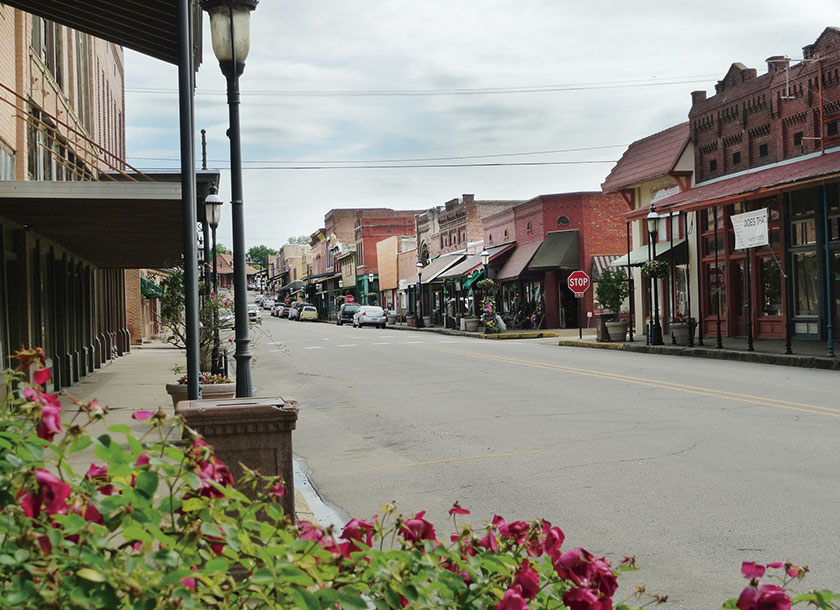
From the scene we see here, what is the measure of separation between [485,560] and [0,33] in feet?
45.0

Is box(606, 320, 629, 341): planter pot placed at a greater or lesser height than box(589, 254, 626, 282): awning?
lesser

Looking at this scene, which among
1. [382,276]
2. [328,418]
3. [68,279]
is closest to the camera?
[328,418]

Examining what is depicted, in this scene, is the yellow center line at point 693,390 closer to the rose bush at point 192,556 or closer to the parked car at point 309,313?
the rose bush at point 192,556

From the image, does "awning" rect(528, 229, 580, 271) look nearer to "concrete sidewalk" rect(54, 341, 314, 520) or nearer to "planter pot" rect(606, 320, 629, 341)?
"planter pot" rect(606, 320, 629, 341)

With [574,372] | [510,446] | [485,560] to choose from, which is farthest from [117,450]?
[574,372]

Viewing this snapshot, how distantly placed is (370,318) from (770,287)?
35803 millimetres

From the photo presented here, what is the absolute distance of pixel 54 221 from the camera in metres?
15.0

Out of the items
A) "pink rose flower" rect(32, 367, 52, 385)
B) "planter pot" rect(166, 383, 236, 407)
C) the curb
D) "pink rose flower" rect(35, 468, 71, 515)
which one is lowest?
the curb

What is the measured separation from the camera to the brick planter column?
541 cm

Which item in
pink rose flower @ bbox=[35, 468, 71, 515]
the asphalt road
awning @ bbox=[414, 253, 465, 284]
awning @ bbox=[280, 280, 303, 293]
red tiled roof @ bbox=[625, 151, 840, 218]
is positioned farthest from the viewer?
awning @ bbox=[280, 280, 303, 293]

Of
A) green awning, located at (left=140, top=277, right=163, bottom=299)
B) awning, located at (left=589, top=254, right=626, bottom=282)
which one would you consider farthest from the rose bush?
awning, located at (left=589, top=254, right=626, bottom=282)

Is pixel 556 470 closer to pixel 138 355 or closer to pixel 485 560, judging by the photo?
pixel 485 560

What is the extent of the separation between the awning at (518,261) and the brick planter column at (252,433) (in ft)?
137

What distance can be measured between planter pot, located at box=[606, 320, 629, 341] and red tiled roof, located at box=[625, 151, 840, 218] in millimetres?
4402
